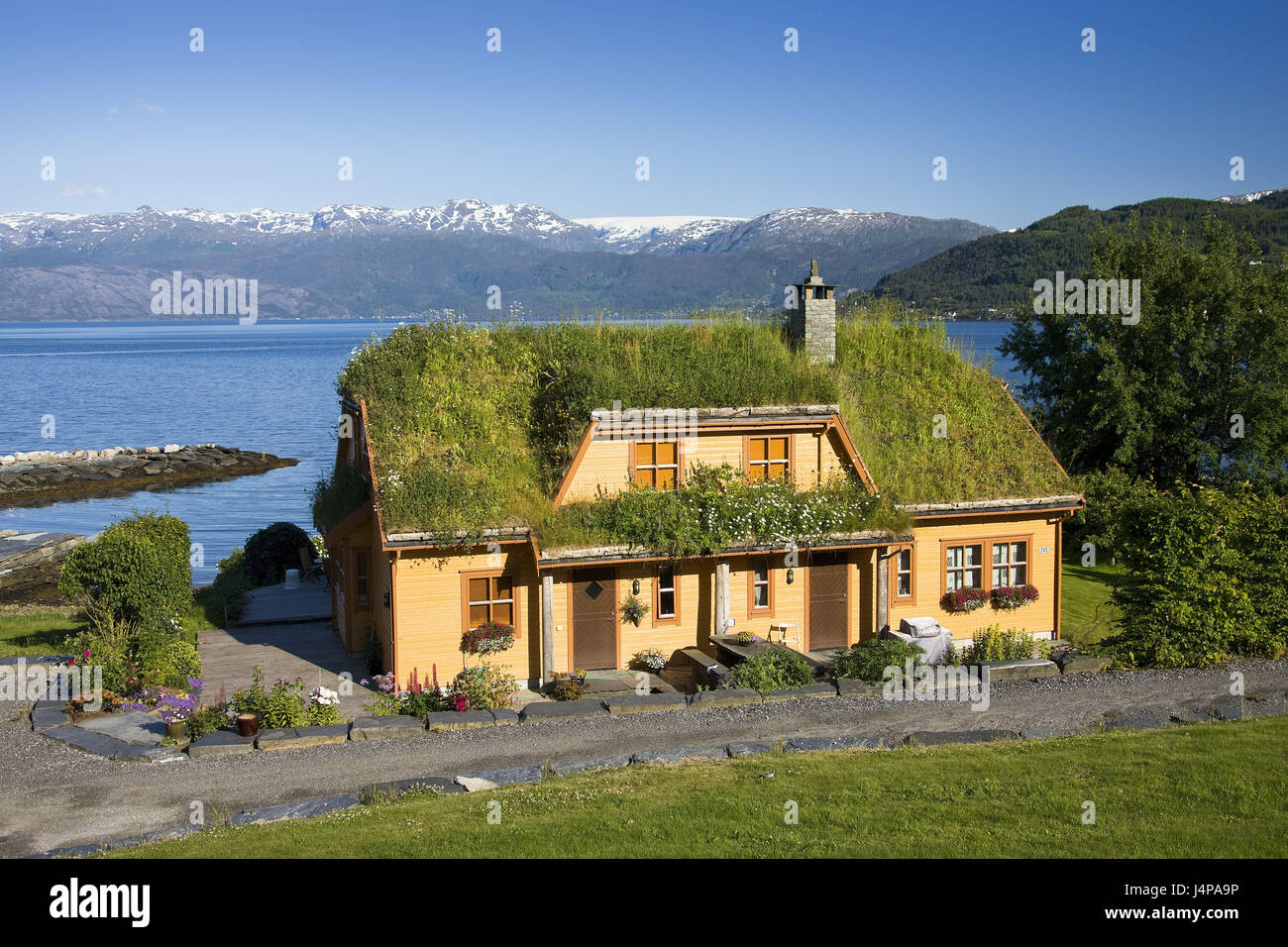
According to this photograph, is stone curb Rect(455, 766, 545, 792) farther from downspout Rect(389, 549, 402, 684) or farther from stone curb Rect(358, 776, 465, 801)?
downspout Rect(389, 549, 402, 684)

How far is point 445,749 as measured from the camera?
15102 millimetres

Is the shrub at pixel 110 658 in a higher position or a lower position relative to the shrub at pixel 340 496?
lower

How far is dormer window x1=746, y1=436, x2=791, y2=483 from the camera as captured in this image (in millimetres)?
21000

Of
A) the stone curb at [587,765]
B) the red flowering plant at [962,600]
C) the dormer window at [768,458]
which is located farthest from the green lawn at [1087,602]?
the stone curb at [587,765]

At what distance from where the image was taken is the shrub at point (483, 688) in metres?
17.3

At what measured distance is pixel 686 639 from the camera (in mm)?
20859

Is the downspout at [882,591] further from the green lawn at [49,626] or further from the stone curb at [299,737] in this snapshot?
the green lawn at [49,626]

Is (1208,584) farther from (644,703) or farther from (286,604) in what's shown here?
(286,604)

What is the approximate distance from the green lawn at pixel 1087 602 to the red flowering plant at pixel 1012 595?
4.55 feet

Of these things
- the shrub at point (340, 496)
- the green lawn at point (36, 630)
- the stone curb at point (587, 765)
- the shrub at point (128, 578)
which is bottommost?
the green lawn at point (36, 630)

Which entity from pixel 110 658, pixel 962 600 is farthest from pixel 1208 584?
pixel 110 658

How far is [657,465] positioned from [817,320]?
6.16m
